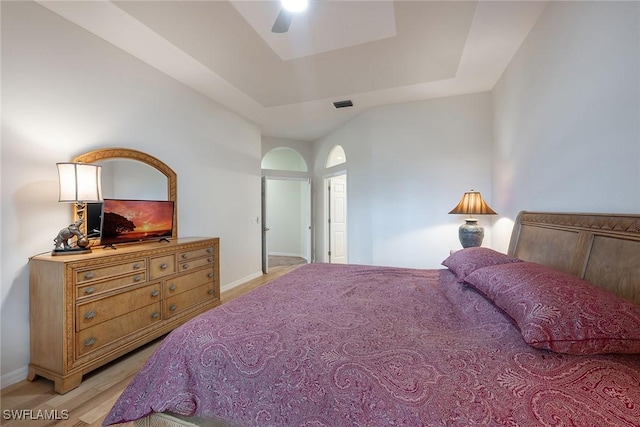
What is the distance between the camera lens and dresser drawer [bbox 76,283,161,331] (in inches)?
72.8

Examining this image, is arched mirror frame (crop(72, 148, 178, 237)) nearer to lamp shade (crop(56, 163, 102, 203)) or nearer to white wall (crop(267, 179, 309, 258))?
lamp shade (crop(56, 163, 102, 203))

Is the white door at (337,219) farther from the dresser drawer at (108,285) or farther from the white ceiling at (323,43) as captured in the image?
the dresser drawer at (108,285)

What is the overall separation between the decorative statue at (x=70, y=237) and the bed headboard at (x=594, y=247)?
131 inches

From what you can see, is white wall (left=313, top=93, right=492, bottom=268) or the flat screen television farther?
white wall (left=313, top=93, right=492, bottom=268)

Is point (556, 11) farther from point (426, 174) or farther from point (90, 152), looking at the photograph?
point (90, 152)

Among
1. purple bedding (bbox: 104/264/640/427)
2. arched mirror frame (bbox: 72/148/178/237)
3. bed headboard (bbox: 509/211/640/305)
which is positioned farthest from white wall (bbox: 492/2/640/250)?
arched mirror frame (bbox: 72/148/178/237)

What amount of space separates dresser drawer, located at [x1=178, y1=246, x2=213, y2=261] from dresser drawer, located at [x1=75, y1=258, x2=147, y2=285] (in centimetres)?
40

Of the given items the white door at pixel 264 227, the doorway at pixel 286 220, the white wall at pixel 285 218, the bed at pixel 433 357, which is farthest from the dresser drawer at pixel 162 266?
the white wall at pixel 285 218

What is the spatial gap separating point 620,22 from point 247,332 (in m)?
2.36

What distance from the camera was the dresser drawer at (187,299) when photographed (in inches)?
99.3

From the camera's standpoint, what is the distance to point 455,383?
0.78 meters

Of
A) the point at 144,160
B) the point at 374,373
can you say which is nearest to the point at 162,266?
the point at 144,160

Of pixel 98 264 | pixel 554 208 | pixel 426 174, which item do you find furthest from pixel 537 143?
pixel 98 264

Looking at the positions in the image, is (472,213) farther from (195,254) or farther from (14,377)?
(14,377)
